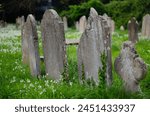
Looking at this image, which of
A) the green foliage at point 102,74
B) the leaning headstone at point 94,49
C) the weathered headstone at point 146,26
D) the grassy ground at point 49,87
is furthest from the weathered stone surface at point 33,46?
the weathered headstone at point 146,26

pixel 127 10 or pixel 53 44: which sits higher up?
pixel 127 10

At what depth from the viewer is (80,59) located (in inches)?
371

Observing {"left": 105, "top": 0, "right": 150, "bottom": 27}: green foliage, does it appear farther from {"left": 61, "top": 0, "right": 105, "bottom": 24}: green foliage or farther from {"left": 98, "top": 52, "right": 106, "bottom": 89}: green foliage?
{"left": 98, "top": 52, "right": 106, "bottom": 89}: green foliage

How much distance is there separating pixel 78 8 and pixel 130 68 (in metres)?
26.0

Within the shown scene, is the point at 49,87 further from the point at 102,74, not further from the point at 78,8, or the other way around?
the point at 78,8

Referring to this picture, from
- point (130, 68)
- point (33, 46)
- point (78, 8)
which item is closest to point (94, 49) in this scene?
point (130, 68)

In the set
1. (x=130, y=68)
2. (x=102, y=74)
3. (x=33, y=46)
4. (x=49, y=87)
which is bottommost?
(x=49, y=87)

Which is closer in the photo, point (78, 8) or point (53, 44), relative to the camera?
point (53, 44)

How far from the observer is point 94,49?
8.84 metres

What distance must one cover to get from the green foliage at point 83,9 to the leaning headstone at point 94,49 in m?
23.6

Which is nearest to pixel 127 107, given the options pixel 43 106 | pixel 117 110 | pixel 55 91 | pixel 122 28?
pixel 117 110

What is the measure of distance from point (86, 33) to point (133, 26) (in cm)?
908

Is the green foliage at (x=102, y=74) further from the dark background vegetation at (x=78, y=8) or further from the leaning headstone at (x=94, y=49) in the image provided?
the dark background vegetation at (x=78, y=8)

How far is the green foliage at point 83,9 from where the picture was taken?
3282cm
